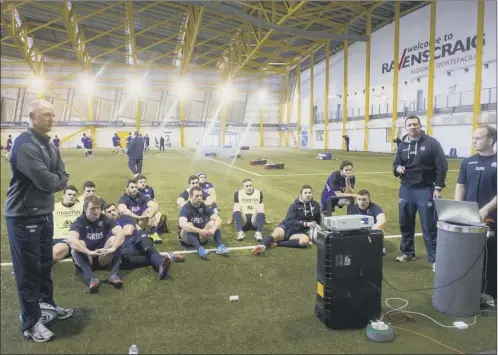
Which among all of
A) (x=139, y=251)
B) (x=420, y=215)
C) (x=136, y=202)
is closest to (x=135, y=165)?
(x=136, y=202)

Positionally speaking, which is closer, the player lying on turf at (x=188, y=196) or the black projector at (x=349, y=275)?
the black projector at (x=349, y=275)

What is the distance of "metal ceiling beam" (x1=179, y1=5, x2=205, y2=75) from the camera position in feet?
85.6

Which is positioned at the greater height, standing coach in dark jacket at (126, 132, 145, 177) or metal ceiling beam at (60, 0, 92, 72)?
metal ceiling beam at (60, 0, 92, 72)

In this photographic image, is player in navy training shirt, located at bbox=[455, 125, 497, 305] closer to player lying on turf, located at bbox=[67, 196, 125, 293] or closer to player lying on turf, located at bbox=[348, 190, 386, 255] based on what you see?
player lying on turf, located at bbox=[348, 190, 386, 255]

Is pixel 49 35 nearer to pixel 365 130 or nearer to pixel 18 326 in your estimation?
pixel 365 130

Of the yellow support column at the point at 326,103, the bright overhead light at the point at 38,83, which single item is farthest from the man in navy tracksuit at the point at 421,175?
the bright overhead light at the point at 38,83

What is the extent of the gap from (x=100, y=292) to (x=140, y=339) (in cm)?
131

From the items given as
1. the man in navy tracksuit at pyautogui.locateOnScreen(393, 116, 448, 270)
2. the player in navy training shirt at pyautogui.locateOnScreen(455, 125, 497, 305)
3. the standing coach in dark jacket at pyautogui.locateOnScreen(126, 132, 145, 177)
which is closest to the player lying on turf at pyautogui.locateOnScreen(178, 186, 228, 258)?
the man in navy tracksuit at pyautogui.locateOnScreen(393, 116, 448, 270)

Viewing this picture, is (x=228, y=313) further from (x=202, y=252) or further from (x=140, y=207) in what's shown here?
(x=140, y=207)

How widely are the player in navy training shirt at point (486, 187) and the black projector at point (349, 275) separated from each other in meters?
1.30

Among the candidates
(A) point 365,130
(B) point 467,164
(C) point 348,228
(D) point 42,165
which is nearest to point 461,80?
(A) point 365,130

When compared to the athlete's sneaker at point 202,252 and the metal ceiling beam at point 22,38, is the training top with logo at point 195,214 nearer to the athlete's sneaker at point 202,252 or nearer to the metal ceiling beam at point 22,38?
the athlete's sneaker at point 202,252

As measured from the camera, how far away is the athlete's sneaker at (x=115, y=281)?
4.38 metres

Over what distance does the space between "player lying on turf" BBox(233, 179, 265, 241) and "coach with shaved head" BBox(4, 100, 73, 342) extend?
398cm
